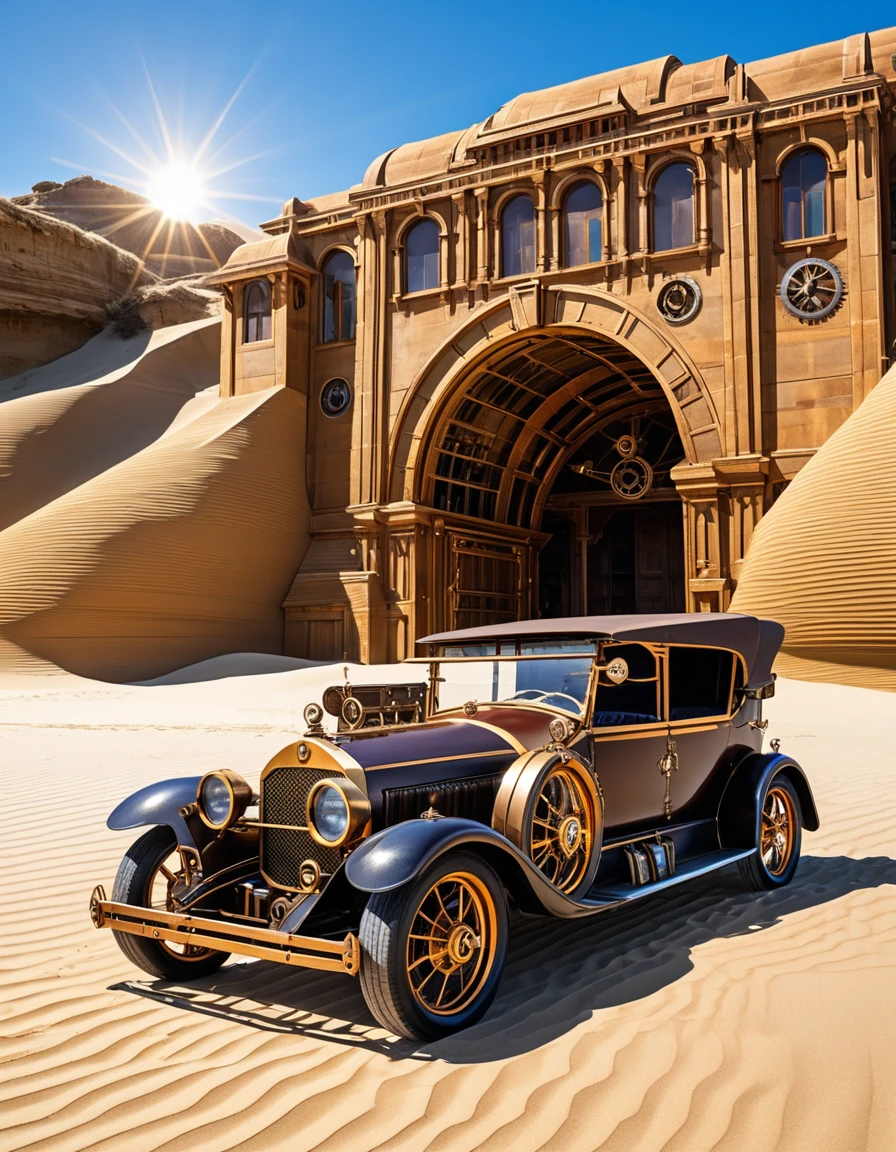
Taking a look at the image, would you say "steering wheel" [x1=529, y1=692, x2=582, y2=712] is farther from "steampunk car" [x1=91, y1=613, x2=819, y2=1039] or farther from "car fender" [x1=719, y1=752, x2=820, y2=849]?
"car fender" [x1=719, y1=752, x2=820, y2=849]

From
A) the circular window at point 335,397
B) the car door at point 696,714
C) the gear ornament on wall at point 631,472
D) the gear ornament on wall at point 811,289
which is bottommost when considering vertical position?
the car door at point 696,714

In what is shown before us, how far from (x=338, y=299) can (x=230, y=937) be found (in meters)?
29.2

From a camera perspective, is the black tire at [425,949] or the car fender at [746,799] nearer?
the black tire at [425,949]

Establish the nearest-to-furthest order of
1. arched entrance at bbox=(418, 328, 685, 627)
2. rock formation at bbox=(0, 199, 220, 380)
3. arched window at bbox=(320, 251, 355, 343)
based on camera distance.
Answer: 1. arched entrance at bbox=(418, 328, 685, 627)
2. arched window at bbox=(320, 251, 355, 343)
3. rock formation at bbox=(0, 199, 220, 380)

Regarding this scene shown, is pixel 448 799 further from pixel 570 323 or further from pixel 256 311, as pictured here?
pixel 256 311

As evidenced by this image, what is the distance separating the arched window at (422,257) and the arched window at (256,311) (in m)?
4.73

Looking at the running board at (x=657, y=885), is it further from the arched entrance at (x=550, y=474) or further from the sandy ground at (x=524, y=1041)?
the arched entrance at (x=550, y=474)

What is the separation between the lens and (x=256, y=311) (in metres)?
32.3

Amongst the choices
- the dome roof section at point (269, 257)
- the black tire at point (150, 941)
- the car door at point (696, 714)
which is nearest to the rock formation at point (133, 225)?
the dome roof section at point (269, 257)

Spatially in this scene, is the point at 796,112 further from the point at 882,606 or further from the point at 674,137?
the point at 882,606

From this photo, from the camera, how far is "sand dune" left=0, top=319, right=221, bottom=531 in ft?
113

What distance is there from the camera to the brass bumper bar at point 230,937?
3.92 metres

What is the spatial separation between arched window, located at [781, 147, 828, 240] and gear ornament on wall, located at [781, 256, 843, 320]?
0.77 meters

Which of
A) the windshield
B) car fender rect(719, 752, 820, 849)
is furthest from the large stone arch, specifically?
the windshield
